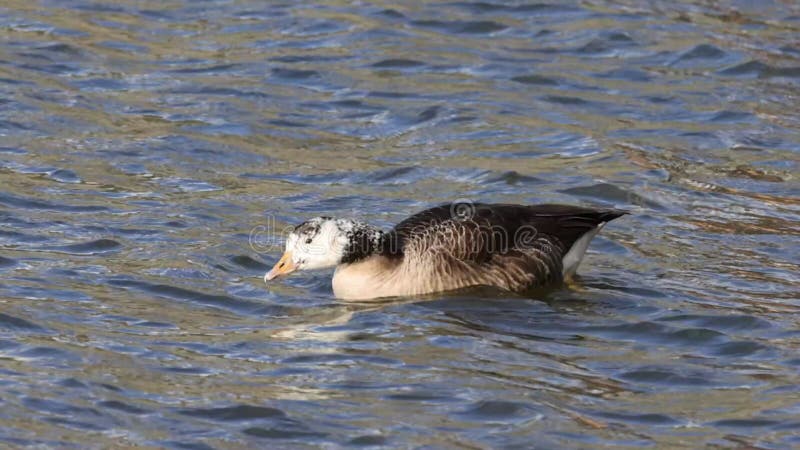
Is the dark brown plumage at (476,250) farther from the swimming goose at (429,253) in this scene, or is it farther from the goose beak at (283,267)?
the goose beak at (283,267)

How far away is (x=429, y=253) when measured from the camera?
11.0m

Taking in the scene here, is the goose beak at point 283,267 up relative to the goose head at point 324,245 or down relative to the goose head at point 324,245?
down

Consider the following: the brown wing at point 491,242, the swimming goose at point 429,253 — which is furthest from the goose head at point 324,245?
the brown wing at point 491,242

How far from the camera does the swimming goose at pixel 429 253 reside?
1103 centimetres

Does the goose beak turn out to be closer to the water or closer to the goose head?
the goose head

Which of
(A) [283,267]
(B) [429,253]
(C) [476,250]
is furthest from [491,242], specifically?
(A) [283,267]

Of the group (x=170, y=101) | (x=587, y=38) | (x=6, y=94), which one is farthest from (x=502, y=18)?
(x=6, y=94)

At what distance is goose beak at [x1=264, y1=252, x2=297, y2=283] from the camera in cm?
1098

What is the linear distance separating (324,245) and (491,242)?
1.29 m

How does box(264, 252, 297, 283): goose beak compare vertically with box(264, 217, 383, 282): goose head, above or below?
below

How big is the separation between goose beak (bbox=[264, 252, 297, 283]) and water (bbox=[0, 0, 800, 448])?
0.71 feet

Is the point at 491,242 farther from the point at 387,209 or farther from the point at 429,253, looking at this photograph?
the point at 387,209

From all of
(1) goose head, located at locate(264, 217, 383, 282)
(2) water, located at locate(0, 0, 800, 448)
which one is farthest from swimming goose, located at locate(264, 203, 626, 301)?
(2) water, located at locate(0, 0, 800, 448)

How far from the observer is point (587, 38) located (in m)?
18.5
